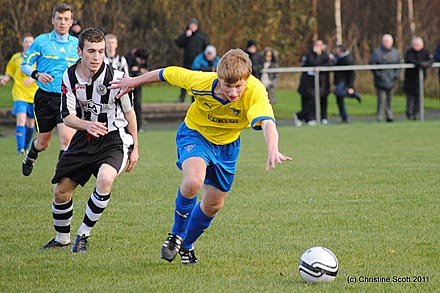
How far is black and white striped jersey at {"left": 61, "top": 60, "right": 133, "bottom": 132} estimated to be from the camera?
7.02m

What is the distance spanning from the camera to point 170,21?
104 ft

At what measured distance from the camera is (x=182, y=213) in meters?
6.33

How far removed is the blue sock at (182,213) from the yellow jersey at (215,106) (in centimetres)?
46

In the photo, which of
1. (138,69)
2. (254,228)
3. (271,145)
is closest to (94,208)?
(254,228)

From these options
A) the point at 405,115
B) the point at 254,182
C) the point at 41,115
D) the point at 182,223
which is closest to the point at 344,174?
the point at 254,182

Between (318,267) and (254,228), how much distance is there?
7.18ft

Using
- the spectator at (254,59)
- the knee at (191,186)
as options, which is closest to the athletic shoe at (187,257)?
the knee at (191,186)

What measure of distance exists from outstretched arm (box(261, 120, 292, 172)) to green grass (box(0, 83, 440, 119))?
17.8 m

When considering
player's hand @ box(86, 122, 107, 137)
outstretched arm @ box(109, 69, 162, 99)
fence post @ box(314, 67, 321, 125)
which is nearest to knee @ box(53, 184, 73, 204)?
player's hand @ box(86, 122, 107, 137)

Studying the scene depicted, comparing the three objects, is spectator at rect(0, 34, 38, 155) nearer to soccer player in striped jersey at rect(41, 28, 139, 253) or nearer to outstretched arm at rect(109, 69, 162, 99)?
soccer player in striped jersey at rect(41, 28, 139, 253)

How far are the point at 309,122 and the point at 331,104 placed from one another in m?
5.69

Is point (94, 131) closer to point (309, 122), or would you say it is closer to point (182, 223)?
point (182, 223)

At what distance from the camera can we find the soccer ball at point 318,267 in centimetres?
559

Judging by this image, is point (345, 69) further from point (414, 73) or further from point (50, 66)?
point (50, 66)
